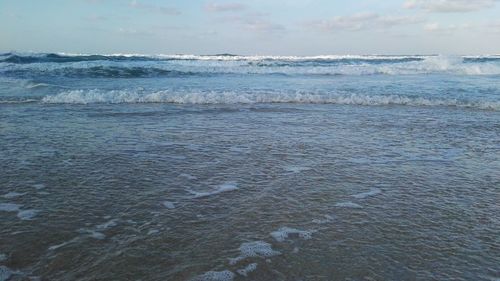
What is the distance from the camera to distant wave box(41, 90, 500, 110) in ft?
41.9

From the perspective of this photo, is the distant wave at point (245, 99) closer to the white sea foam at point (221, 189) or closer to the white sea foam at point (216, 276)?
the white sea foam at point (221, 189)

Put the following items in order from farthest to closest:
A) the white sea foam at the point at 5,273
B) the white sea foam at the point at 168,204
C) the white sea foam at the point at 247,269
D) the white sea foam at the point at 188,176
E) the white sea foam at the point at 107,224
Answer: the white sea foam at the point at 188,176
the white sea foam at the point at 168,204
the white sea foam at the point at 107,224
the white sea foam at the point at 247,269
the white sea foam at the point at 5,273

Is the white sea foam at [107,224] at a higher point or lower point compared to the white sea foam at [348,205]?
higher

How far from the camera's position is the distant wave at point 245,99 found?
12.8 meters

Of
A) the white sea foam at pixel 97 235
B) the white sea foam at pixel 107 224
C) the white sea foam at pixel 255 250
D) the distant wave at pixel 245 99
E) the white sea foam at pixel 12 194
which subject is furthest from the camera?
the distant wave at pixel 245 99

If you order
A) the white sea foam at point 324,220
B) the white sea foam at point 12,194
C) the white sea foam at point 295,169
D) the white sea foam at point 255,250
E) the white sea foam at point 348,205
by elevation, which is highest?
the white sea foam at point 295,169

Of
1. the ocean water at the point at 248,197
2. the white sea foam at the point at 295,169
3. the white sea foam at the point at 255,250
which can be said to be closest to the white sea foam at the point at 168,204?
the ocean water at the point at 248,197

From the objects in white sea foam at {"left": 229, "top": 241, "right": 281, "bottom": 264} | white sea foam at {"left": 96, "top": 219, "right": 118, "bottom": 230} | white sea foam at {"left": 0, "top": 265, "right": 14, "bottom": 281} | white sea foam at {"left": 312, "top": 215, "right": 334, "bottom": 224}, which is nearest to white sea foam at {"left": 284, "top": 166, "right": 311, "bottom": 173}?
white sea foam at {"left": 312, "top": 215, "right": 334, "bottom": 224}

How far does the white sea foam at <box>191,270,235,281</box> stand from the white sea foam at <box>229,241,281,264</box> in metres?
0.16

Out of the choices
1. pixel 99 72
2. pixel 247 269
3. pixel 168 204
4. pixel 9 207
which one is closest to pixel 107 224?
pixel 168 204

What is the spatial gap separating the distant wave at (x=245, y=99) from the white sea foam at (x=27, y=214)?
8916 millimetres

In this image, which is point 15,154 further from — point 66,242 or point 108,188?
point 66,242

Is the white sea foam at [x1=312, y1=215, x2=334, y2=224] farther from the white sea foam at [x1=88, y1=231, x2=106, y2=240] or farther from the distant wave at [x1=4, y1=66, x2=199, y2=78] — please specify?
the distant wave at [x1=4, y1=66, x2=199, y2=78]

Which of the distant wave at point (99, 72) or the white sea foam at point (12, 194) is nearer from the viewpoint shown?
the white sea foam at point (12, 194)
